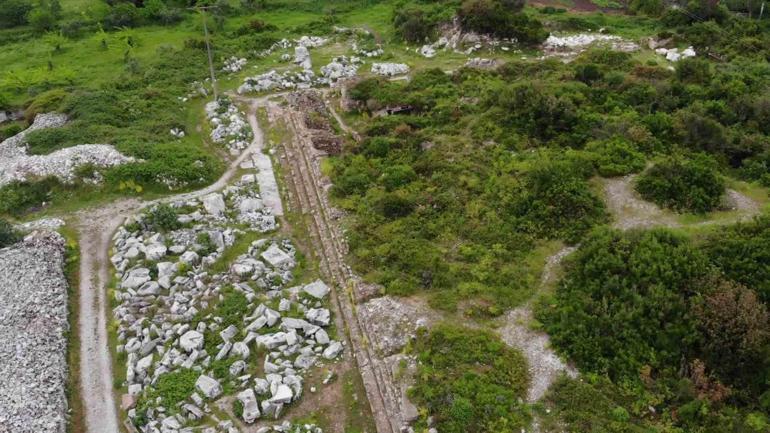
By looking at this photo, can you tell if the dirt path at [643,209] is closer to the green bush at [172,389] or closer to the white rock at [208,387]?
the white rock at [208,387]

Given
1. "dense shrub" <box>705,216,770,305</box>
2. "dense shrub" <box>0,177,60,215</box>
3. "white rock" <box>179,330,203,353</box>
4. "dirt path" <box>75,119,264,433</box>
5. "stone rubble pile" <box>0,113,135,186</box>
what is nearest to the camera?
"dirt path" <box>75,119,264,433</box>

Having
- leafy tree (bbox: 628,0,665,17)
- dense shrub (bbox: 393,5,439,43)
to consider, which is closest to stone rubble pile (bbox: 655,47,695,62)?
leafy tree (bbox: 628,0,665,17)

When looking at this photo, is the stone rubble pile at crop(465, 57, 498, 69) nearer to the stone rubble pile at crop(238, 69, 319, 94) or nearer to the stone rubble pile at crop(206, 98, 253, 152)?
the stone rubble pile at crop(238, 69, 319, 94)

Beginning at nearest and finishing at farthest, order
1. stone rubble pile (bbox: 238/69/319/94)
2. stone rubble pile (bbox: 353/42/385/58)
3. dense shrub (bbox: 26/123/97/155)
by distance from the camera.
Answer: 1. dense shrub (bbox: 26/123/97/155)
2. stone rubble pile (bbox: 238/69/319/94)
3. stone rubble pile (bbox: 353/42/385/58)

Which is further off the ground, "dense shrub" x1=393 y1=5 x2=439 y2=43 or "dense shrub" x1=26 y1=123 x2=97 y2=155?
"dense shrub" x1=393 y1=5 x2=439 y2=43

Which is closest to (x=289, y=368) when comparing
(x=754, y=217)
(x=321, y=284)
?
(x=321, y=284)

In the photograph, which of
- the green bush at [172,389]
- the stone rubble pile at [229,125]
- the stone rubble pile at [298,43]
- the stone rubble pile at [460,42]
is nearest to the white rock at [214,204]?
the stone rubble pile at [229,125]
